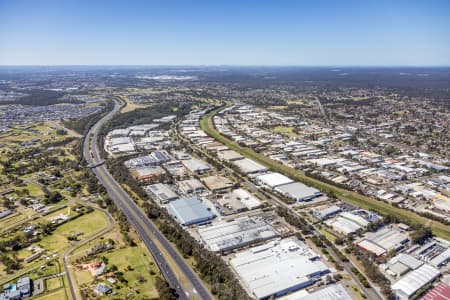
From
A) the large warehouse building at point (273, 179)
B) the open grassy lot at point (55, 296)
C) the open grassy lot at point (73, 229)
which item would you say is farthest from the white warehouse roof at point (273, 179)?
the open grassy lot at point (55, 296)

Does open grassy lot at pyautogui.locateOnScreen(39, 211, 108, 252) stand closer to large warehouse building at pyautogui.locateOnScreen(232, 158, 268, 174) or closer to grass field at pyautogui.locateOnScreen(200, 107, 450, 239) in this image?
large warehouse building at pyautogui.locateOnScreen(232, 158, 268, 174)

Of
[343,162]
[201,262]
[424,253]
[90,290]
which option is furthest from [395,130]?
[90,290]

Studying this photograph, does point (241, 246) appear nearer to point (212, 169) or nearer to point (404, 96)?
point (212, 169)

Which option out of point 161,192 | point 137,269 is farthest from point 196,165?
point 137,269

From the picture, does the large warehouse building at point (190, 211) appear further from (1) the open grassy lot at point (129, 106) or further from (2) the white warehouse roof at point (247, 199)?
(1) the open grassy lot at point (129, 106)

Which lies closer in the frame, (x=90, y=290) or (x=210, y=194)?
(x=90, y=290)

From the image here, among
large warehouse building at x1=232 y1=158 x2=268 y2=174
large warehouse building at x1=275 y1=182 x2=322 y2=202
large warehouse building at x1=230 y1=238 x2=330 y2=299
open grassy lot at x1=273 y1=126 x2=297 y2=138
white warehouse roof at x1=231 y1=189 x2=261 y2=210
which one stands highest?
open grassy lot at x1=273 y1=126 x2=297 y2=138

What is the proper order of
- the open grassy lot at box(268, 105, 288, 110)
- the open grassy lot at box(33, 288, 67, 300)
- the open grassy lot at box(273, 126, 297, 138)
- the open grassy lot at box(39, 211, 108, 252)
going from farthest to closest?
1. the open grassy lot at box(268, 105, 288, 110)
2. the open grassy lot at box(273, 126, 297, 138)
3. the open grassy lot at box(39, 211, 108, 252)
4. the open grassy lot at box(33, 288, 67, 300)

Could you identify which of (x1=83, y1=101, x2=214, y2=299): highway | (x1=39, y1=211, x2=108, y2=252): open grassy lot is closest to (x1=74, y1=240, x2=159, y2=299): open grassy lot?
(x1=83, y1=101, x2=214, y2=299): highway
